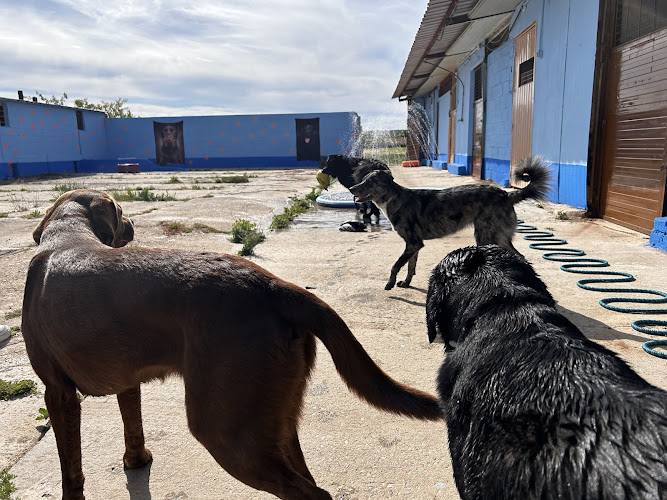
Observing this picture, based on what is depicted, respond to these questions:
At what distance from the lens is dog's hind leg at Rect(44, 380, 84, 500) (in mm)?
1998

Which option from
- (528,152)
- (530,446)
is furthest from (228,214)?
(530,446)

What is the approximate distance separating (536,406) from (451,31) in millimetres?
14961

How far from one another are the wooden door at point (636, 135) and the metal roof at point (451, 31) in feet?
13.7

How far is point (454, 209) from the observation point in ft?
18.2

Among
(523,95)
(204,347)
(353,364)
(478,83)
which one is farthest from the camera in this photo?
(478,83)

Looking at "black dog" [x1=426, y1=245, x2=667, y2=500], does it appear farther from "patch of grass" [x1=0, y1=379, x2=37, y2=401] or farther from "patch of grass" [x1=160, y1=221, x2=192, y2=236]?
"patch of grass" [x1=160, y1=221, x2=192, y2=236]

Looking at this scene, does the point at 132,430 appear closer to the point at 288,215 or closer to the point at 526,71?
the point at 288,215

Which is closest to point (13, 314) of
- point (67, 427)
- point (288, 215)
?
point (67, 427)

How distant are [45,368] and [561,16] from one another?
10.8 metres

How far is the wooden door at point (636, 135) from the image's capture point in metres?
6.51

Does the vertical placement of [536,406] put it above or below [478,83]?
below

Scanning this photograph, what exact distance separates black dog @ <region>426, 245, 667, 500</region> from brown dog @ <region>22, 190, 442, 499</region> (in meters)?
0.30

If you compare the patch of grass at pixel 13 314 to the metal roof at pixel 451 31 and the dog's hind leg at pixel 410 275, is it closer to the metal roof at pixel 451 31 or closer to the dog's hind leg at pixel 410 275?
the dog's hind leg at pixel 410 275

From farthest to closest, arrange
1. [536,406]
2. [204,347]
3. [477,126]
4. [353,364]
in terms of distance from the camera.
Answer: [477,126]
[353,364]
[204,347]
[536,406]
